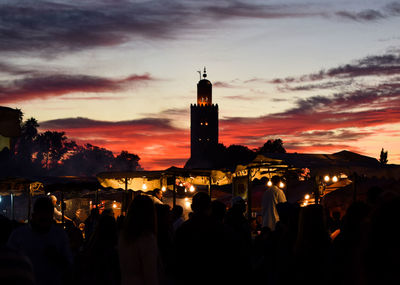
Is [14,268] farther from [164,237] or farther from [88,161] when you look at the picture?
[88,161]

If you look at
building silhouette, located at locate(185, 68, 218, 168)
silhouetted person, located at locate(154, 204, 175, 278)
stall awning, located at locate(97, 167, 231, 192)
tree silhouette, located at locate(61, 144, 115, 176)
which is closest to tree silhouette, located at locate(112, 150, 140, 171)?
tree silhouette, located at locate(61, 144, 115, 176)

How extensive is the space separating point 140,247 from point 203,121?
166 metres

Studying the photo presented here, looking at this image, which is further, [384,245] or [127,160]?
[127,160]

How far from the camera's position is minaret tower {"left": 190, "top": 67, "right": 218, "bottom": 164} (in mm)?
171375

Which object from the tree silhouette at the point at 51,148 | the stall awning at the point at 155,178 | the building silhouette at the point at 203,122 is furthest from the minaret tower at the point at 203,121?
the stall awning at the point at 155,178

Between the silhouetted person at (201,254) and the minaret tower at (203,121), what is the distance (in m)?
165

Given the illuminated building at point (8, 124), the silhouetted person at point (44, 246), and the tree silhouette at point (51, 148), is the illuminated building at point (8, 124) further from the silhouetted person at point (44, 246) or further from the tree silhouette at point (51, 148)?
the tree silhouette at point (51, 148)

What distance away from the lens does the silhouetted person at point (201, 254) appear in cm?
521

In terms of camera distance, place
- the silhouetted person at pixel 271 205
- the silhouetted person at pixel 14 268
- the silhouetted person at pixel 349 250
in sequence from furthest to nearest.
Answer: the silhouetted person at pixel 271 205 → the silhouetted person at pixel 14 268 → the silhouetted person at pixel 349 250

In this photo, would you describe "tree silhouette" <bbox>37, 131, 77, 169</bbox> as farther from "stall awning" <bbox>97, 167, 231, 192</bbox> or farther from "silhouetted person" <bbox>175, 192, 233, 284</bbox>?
"silhouetted person" <bbox>175, 192, 233, 284</bbox>

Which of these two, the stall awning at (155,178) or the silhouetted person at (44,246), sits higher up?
the stall awning at (155,178)

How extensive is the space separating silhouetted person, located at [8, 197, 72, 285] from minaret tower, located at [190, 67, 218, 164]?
164 m

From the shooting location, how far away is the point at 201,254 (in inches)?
207

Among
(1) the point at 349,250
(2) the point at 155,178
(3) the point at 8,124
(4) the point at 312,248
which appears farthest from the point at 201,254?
(2) the point at 155,178
